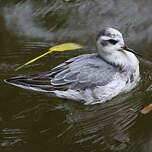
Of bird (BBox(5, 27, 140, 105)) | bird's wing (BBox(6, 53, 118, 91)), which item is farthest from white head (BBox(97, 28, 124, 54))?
bird's wing (BBox(6, 53, 118, 91))

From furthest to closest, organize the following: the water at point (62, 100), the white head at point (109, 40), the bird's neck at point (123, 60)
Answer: the bird's neck at point (123, 60), the white head at point (109, 40), the water at point (62, 100)

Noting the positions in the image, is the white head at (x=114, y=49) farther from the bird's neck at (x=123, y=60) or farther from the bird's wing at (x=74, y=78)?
the bird's wing at (x=74, y=78)

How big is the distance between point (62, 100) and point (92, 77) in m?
0.61

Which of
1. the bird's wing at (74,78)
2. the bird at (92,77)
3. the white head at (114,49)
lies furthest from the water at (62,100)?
the white head at (114,49)

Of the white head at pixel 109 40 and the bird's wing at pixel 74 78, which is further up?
the white head at pixel 109 40

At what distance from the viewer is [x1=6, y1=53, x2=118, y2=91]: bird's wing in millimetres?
5688

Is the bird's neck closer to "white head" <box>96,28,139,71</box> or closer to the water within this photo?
"white head" <box>96,28,139,71</box>

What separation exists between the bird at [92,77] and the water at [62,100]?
0.63 ft

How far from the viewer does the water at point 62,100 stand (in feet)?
16.8

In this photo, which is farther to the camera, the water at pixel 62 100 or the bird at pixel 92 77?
the bird at pixel 92 77

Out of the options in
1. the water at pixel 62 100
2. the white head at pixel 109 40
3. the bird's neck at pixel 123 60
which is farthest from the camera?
the bird's neck at pixel 123 60

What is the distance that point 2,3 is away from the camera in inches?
307

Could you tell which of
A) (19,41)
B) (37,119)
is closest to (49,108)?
(37,119)

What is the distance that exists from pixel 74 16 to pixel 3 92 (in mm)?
2140
